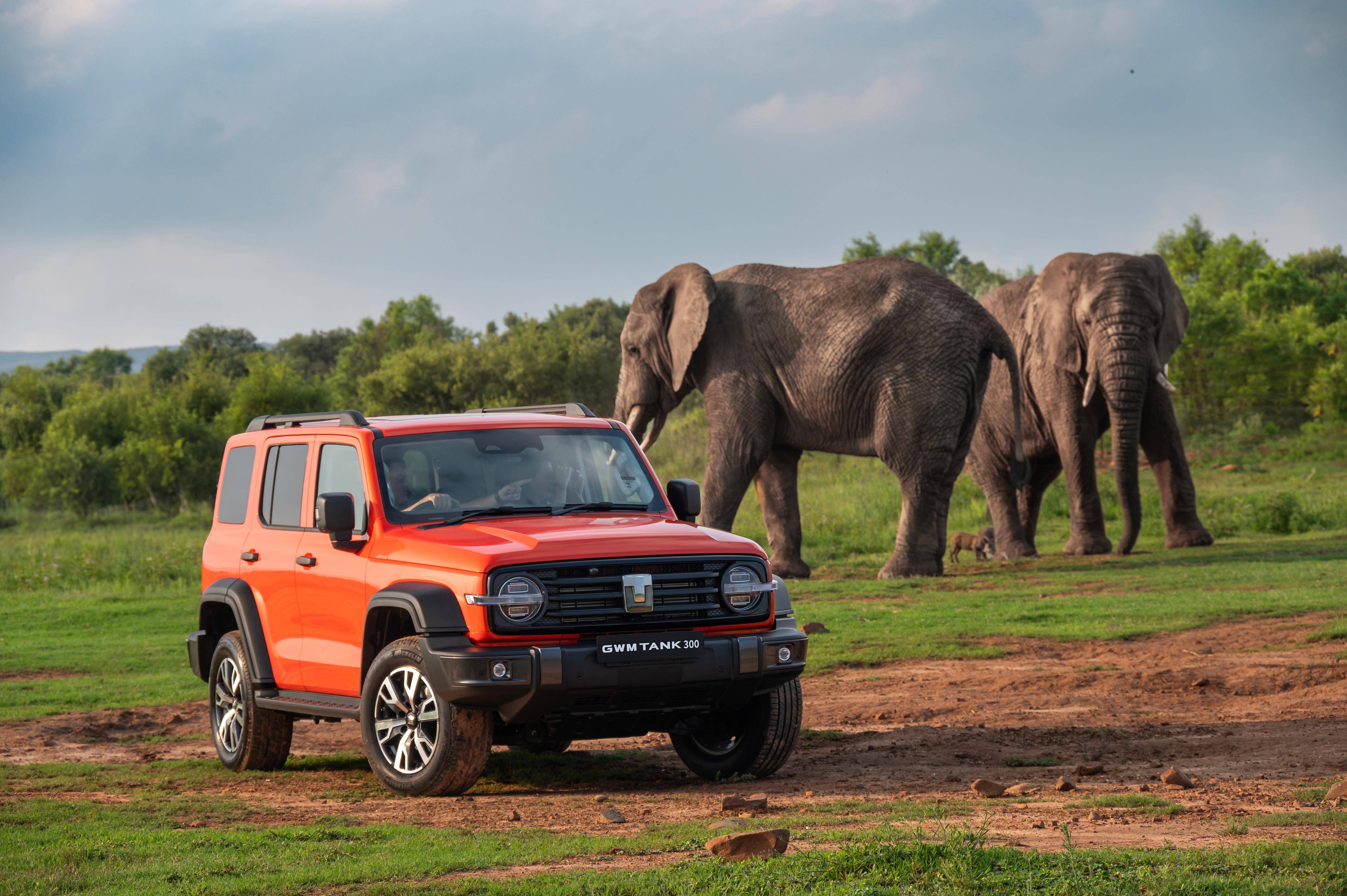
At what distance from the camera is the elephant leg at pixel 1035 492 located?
24.5 meters

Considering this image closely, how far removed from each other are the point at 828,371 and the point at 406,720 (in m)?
12.4

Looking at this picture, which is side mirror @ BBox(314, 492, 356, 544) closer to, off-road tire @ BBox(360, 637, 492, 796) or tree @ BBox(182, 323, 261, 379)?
off-road tire @ BBox(360, 637, 492, 796)

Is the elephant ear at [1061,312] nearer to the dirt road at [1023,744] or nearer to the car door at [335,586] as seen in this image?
the dirt road at [1023,744]

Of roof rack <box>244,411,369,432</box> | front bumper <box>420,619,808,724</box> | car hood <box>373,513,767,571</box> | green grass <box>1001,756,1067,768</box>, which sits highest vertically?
roof rack <box>244,411,369,432</box>

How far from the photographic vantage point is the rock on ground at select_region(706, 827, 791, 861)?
5.83 metres

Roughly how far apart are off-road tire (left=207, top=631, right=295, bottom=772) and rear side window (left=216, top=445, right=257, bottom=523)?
32.3 inches

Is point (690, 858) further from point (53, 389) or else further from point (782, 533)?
point (53, 389)

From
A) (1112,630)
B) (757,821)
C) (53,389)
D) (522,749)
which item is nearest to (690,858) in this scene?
(757,821)

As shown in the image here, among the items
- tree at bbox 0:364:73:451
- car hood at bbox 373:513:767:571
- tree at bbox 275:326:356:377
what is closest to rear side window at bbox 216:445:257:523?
car hood at bbox 373:513:767:571

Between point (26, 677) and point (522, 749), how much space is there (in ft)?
23.0

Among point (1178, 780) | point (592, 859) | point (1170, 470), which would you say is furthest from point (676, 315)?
point (592, 859)

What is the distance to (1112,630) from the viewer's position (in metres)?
13.8

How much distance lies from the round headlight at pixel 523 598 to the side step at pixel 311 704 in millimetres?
1401

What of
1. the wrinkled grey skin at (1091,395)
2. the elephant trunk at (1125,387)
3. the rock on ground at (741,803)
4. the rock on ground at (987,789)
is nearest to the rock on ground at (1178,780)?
the rock on ground at (987,789)
